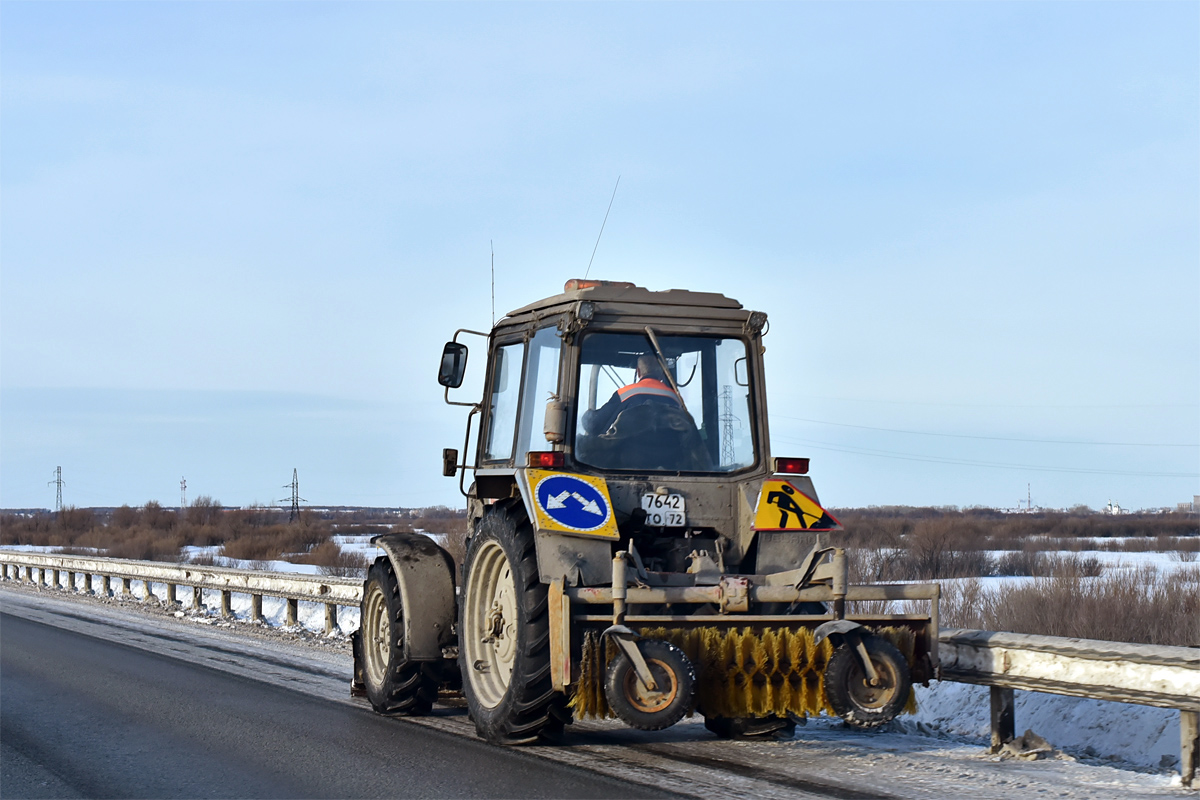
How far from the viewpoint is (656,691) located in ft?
20.5

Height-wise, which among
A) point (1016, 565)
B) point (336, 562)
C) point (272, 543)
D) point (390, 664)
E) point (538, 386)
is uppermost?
point (538, 386)

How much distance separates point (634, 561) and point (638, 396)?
1154mm

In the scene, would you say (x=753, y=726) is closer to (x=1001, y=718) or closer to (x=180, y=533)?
(x=1001, y=718)

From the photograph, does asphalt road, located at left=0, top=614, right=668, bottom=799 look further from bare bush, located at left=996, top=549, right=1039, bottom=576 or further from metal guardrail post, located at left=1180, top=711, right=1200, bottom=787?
bare bush, located at left=996, top=549, right=1039, bottom=576

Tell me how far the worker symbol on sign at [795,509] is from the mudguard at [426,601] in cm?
249

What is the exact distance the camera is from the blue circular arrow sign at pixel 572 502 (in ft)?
22.4

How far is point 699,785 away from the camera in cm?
607

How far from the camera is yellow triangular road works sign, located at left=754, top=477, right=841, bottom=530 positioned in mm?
7254

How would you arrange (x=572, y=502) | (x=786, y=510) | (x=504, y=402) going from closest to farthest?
(x=572, y=502), (x=786, y=510), (x=504, y=402)

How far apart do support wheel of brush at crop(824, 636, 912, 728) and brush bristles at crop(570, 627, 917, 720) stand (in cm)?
14

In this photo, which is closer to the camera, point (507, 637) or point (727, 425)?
point (507, 637)

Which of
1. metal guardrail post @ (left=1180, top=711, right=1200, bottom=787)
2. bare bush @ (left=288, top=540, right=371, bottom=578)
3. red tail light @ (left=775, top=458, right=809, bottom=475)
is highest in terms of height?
red tail light @ (left=775, top=458, right=809, bottom=475)

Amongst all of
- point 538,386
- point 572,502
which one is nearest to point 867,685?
point 572,502

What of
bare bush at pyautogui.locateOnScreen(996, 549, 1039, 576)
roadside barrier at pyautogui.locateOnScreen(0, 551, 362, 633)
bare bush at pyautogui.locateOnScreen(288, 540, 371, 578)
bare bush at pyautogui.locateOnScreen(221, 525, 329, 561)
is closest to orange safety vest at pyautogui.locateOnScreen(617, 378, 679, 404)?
roadside barrier at pyautogui.locateOnScreen(0, 551, 362, 633)
